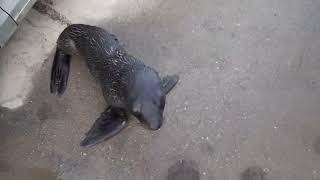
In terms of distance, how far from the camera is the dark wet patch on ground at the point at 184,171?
3.66 m

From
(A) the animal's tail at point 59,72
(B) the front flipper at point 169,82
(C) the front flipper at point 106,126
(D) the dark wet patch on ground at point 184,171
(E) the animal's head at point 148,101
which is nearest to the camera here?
(E) the animal's head at point 148,101

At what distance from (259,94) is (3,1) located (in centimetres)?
222

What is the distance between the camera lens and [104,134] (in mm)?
3756

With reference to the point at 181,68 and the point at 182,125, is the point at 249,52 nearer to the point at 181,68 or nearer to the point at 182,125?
the point at 181,68

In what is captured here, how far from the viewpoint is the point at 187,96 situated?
3939 mm

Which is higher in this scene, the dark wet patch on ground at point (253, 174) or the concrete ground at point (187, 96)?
the concrete ground at point (187, 96)

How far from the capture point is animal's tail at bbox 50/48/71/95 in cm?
406

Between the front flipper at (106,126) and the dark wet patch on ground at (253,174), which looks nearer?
the dark wet patch on ground at (253,174)

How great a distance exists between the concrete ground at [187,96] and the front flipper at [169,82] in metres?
0.05

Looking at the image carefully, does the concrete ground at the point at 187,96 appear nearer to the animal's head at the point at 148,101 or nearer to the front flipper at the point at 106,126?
the front flipper at the point at 106,126

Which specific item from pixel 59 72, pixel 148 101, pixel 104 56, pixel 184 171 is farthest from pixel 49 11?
pixel 184 171

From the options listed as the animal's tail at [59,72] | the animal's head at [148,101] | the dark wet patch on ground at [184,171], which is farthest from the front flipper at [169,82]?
the animal's tail at [59,72]

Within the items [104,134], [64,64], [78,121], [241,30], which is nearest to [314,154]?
[241,30]

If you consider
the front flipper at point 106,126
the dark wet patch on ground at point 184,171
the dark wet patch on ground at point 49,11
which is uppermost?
the dark wet patch on ground at point 49,11
